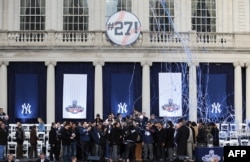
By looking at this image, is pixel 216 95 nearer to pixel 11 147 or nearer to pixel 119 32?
pixel 119 32

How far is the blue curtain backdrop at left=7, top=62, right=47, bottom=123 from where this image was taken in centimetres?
3619

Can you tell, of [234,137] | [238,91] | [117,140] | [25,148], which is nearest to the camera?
[117,140]

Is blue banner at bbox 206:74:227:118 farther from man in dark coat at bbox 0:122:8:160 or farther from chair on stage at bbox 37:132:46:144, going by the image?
man in dark coat at bbox 0:122:8:160

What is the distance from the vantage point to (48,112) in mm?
36062

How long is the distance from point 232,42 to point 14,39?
13.9 meters

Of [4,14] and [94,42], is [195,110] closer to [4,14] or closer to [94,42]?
[94,42]

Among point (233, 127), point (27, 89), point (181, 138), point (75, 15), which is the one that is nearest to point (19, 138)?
point (181, 138)

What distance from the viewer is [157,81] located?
37000 millimetres

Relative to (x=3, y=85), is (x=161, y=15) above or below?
above

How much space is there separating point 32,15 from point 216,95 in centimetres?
1289

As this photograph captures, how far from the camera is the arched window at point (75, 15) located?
124 ft

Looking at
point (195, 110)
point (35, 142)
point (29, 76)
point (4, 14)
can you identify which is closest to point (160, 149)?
point (35, 142)

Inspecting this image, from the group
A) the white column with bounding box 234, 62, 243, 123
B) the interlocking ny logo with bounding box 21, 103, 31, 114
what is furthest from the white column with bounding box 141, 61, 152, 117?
the interlocking ny logo with bounding box 21, 103, 31, 114

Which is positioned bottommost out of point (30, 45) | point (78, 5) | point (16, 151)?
point (16, 151)
